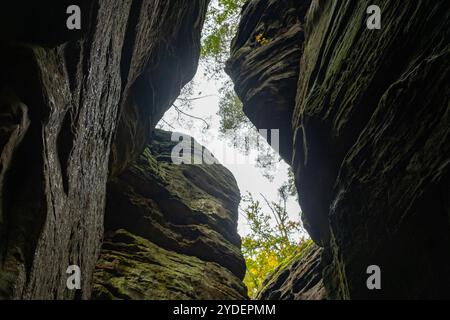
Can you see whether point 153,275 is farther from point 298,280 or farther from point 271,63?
point 271,63

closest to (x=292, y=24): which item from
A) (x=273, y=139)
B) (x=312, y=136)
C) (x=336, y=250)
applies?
(x=273, y=139)

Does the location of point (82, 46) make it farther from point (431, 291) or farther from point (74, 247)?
point (431, 291)

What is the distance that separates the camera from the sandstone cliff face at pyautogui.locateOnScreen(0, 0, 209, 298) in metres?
4.05

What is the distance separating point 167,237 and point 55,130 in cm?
786

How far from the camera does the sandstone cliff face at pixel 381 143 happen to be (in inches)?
220

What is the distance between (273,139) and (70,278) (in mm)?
7866

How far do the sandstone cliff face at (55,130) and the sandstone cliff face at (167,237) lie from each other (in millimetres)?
2242

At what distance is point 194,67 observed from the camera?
1489 centimetres

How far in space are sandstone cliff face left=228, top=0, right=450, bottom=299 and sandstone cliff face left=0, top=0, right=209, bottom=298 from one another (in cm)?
445

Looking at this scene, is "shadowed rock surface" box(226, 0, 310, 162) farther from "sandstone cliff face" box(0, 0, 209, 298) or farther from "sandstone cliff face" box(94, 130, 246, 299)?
"sandstone cliff face" box(0, 0, 209, 298)
